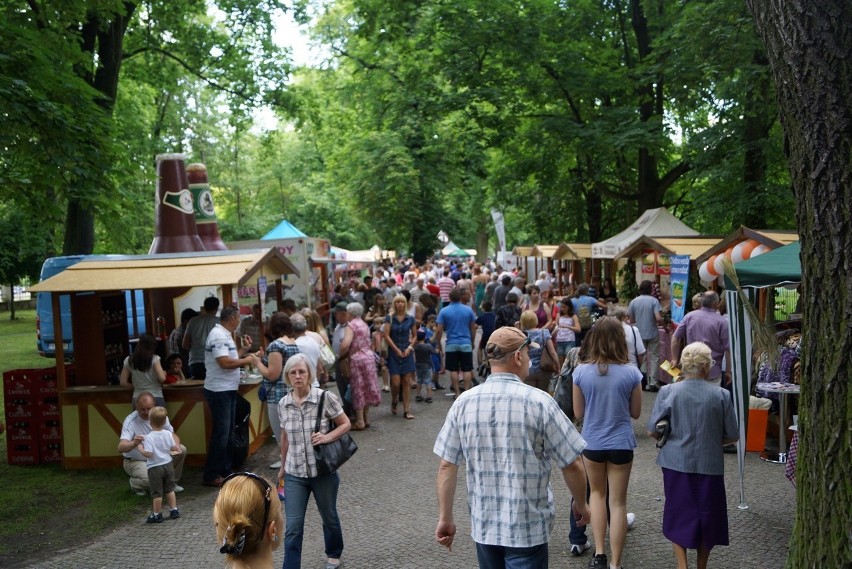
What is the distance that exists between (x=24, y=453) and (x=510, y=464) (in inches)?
320

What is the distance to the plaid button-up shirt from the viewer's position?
212 inches

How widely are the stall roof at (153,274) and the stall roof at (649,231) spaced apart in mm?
9890

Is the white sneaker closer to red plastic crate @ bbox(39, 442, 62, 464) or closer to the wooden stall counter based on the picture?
the wooden stall counter

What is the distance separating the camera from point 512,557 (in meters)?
3.56

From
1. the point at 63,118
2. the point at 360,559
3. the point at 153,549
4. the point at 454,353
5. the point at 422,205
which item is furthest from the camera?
the point at 422,205

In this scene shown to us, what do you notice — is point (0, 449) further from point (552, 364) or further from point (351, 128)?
point (351, 128)

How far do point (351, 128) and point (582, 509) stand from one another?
3409 centimetres

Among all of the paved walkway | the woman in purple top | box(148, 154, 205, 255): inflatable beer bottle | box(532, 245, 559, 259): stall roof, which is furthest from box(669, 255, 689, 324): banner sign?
box(532, 245, 559, 259): stall roof

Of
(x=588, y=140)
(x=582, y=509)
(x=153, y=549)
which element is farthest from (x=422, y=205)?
(x=582, y=509)

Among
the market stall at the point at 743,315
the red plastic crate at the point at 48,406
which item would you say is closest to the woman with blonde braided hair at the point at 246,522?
the market stall at the point at 743,315

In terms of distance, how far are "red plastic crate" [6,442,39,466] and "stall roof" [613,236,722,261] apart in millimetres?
10013

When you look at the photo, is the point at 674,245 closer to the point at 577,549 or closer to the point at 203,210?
the point at 203,210

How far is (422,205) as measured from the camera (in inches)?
1393

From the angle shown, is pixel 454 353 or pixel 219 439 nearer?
pixel 219 439
